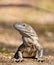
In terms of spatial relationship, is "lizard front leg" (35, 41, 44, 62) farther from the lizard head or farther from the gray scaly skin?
the lizard head

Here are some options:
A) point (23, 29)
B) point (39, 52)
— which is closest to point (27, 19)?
point (39, 52)

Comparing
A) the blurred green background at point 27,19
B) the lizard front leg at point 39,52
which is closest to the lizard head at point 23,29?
the lizard front leg at point 39,52

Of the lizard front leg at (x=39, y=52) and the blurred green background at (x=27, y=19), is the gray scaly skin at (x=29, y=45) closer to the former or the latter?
the lizard front leg at (x=39, y=52)

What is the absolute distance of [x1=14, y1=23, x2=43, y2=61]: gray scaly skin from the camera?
1162 cm

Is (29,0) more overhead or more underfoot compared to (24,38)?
more overhead

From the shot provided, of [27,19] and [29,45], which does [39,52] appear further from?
[27,19]

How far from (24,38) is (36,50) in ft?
1.49

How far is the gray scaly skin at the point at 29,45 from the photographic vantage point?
38.1 feet

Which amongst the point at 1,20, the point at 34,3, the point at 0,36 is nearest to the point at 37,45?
the point at 0,36

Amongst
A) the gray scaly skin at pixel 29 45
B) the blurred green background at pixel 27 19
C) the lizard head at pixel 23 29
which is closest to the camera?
the lizard head at pixel 23 29

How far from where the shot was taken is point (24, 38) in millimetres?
11633

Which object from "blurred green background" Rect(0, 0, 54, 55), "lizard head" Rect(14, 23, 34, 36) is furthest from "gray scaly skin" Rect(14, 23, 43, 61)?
"blurred green background" Rect(0, 0, 54, 55)

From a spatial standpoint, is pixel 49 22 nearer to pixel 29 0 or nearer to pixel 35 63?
pixel 29 0

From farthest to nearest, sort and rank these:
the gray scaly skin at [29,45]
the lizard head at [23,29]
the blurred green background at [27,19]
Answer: the blurred green background at [27,19] < the gray scaly skin at [29,45] < the lizard head at [23,29]
